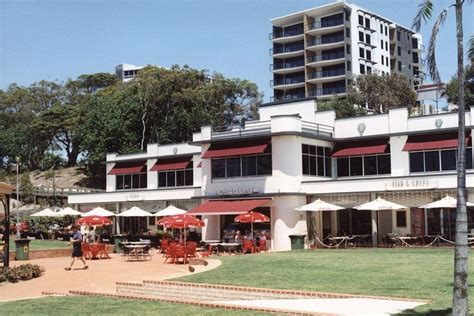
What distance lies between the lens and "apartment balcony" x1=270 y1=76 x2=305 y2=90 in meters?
92.2

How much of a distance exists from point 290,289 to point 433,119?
942 inches

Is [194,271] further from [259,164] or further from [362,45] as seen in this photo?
[362,45]

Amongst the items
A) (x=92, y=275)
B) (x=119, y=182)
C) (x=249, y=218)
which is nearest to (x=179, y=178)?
(x=119, y=182)

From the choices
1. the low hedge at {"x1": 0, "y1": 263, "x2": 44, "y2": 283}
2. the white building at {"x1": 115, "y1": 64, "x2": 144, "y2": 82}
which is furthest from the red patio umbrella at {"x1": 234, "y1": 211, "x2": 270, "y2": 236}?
the white building at {"x1": 115, "y1": 64, "x2": 144, "y2": 82}

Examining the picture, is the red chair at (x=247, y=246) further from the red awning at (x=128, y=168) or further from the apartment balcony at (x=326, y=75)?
the apartment balcony at (x=326, y=75)

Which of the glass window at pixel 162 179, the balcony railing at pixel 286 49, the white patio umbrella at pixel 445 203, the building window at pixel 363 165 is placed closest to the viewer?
the white patio umbrella at pixel 445 203

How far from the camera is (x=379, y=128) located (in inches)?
1543

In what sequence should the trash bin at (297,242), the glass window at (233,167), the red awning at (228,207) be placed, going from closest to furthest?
the trash bin at (297,242) → the red awning at (228,207) → the glass window at (233,167)

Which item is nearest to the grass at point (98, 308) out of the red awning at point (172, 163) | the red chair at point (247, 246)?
the red chair at point (247, 246)

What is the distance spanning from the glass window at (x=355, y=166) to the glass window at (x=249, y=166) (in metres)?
6.42

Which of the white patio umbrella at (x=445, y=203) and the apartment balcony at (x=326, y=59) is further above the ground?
the apartment balcony at (x=326, y=59)

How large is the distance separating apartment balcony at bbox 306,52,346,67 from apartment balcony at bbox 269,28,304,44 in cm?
346

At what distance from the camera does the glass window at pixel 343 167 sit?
4084cm

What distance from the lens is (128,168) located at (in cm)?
5262
